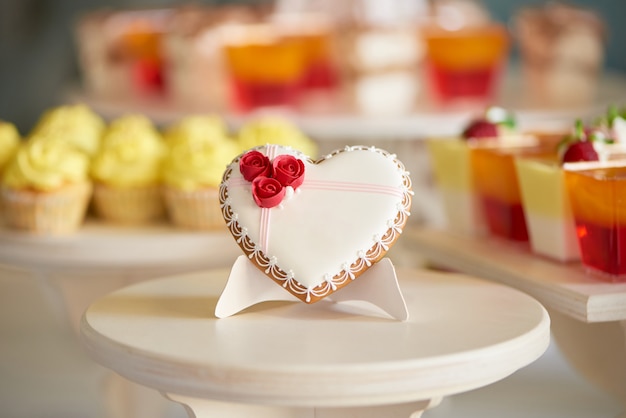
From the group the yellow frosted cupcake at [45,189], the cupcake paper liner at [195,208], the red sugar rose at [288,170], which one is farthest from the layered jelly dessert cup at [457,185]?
the yellow frosted cupcake at [45,189]

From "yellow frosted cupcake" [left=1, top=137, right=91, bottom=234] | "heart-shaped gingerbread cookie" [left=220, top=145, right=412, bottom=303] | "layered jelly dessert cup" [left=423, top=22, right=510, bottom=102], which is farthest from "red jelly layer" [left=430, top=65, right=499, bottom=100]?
"heart-shaped gingerbread cookie" [left=220, top=145, right=412, bottom=303]

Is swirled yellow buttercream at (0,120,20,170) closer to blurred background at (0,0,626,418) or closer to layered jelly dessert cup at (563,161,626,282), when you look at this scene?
blurred background at (0,0,626,418)

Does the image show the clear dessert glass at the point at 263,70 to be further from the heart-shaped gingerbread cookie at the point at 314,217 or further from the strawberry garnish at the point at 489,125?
the heart-shaped gingerbread cookie at the point at 314,217

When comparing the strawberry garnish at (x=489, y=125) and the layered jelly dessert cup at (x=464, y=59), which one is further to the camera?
→ the layered jelly dessert cup at (x=464, y=59)

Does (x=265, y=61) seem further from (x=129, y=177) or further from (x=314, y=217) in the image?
(x=314, y=217)

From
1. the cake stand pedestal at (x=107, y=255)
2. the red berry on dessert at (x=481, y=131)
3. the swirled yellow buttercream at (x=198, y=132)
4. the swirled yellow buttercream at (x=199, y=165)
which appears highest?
the red berry on dessert at (x=481, y=131)

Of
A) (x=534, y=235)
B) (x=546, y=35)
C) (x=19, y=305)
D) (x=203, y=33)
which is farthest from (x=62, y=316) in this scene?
(x=534, y=235)
